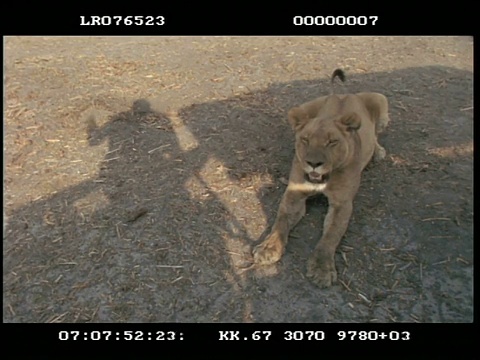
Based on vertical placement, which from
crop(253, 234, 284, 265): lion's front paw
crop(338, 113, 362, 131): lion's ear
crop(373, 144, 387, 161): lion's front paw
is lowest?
crop(253, 234, 284, 265): lion's front paw

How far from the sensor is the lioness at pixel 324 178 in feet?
13.6

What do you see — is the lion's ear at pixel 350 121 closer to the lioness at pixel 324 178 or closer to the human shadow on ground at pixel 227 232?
the lioness at pixel 324 178

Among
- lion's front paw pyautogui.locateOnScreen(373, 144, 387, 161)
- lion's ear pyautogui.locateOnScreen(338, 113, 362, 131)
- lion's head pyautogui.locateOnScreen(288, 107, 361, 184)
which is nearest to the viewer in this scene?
lion's head pyautogui.locateOnScreen(288, 107, 361, 184)

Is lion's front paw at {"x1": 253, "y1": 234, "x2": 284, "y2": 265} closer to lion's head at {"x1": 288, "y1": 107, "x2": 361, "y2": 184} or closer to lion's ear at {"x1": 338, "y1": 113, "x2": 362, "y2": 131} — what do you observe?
lion's head at {"x1": 288, "y1": 107, "x2": 361, "y2": 184}

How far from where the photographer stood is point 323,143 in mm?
4281

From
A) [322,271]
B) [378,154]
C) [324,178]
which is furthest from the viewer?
[378,154]

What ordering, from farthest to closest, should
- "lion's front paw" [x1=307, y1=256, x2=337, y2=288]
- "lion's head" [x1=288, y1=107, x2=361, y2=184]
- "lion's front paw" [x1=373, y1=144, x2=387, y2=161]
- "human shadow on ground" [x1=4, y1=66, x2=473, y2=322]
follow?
1. "lion's front paw" [x1=373, y1=144, x2=387, y2=161]
2. "lion's head" [x1=288, y1=107, x2=361, y2=184]
3. "lion's front paw" [x1=307, y1=256, x2=337, y2=288]
4. "human shadow on ground" [x1=4, y1=66, x2=473, y2=322]

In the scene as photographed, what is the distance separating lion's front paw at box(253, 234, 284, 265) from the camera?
163 inches

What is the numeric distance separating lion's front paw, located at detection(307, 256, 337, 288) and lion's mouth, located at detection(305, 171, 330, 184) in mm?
709

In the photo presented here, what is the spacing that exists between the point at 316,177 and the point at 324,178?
96 millimetres

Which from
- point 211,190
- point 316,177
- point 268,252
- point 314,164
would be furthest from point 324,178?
point 211,190

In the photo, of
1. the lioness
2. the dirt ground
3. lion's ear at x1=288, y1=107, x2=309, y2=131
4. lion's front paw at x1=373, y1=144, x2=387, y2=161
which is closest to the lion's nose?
the lioness

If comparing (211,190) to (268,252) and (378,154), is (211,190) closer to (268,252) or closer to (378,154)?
(268,252)

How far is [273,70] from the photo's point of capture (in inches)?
296
